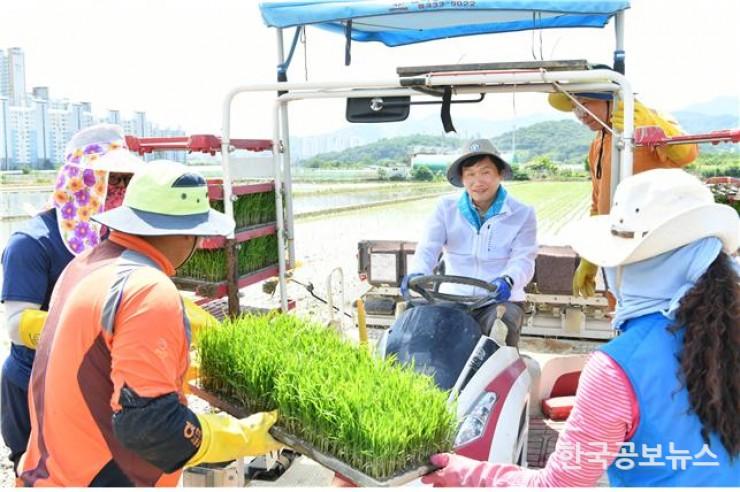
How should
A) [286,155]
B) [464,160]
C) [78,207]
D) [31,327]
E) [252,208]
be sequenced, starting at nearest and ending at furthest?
1. [31,327]
2. [78,207]
3. [464,160]
4. [252,208]
5. [286,155]

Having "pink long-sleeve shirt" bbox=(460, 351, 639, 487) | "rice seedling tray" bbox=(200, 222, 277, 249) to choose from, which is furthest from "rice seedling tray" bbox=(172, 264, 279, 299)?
"pink long-sleeve shirt" bbox=(460, 351, 639, 487)

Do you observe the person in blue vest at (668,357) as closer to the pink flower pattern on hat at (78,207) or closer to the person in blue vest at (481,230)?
the pink flower pattern on hat at (78,207)

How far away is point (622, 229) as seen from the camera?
1.79m

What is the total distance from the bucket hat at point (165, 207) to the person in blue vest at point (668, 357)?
1171mm

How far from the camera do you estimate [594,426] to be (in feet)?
5.57

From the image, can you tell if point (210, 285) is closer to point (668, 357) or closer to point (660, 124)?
point (660, 124)

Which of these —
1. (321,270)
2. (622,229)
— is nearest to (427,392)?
(622,229)

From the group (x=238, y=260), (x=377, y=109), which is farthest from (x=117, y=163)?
(x=377, y=109)

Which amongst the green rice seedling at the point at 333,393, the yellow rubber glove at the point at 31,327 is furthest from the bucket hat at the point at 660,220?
the yellow rubber glove at the point at 31,327

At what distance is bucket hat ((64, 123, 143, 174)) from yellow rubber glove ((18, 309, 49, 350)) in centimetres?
63

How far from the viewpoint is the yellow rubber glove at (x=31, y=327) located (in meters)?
2.66

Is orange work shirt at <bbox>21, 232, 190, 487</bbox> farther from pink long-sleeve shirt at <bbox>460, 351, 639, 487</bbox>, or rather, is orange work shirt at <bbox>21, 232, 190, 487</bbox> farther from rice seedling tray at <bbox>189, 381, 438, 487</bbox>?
pink long-sleeve shirt at <bbox>460, 351, 639, 487</bbox>

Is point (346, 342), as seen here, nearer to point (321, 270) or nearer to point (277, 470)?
point (277, 470)

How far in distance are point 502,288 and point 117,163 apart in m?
2.02
